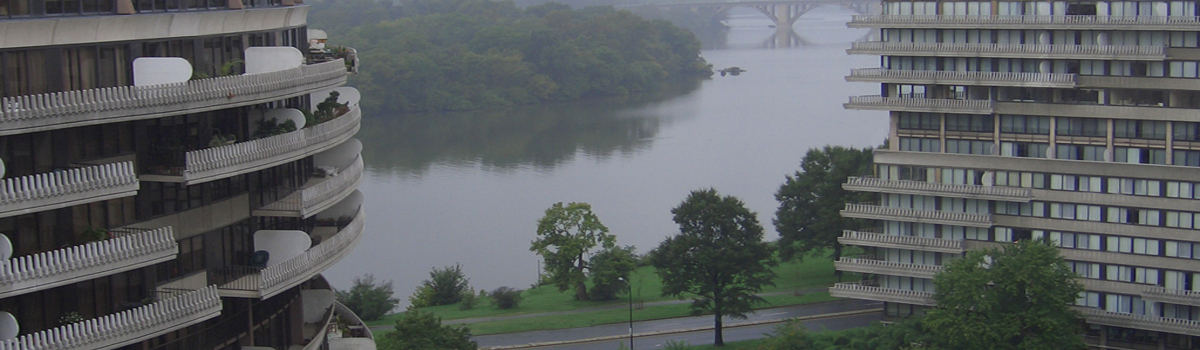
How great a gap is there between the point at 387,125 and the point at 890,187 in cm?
8300

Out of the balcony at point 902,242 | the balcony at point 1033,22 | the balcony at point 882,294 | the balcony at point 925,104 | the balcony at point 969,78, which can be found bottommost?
the balcony at point 882,294

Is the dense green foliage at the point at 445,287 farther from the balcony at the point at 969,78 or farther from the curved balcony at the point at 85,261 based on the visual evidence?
the curved balcony at the point at 85,261

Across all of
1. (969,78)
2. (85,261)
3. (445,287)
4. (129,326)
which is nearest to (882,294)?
(969,78)

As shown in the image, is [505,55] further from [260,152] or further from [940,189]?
[260,152]

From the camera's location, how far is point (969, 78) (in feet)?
171

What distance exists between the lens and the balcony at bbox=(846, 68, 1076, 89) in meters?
50.6

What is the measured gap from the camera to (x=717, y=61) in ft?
631

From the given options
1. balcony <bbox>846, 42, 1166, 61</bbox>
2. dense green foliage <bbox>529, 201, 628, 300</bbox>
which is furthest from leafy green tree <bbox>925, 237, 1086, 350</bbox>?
dense green foliage <bbox>529, 201, 628, 300</bbox>

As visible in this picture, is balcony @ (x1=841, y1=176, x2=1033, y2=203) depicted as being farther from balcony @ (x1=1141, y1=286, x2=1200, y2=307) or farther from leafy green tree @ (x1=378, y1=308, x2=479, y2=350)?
leafy green tree @ (x1=378, y1=308, x2=479, y2=350)

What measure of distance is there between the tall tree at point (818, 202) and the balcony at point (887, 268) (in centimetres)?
592

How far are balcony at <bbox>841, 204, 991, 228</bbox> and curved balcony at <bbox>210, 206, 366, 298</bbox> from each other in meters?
27.8

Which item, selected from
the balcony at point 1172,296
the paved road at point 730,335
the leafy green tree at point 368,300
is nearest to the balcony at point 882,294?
the paved road at point 730,335

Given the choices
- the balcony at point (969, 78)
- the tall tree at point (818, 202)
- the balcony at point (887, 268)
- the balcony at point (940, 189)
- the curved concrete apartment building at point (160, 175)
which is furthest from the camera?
the tall tree at point (818, 202)

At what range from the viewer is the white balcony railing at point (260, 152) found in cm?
2473
